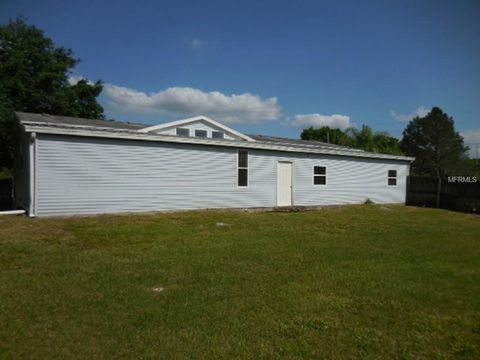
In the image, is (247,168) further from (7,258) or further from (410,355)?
(410,355)

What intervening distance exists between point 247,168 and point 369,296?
1003cm

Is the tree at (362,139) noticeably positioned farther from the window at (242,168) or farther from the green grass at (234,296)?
the green grass at (234,296)

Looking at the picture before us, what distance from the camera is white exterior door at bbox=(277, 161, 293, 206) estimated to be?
15031mm

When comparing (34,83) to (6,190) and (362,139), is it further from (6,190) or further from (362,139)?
(362,139)

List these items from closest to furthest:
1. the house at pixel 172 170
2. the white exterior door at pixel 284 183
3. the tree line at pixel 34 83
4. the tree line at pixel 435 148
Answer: the house at pixel 172 170
the white exterior door at pixel 284 183
the tree line at pixel 34 83
the tree line at pixel 435 148

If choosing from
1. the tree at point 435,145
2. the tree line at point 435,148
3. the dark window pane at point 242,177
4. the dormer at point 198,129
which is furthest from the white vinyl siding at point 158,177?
the tree at point 435,145

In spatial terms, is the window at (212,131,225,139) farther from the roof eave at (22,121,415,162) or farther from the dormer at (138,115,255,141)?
the roof eave at (22,121,415,162)

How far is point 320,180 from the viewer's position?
53.6ft

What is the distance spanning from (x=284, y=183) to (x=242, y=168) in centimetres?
223

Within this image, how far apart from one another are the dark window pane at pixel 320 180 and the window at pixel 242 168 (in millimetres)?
3734

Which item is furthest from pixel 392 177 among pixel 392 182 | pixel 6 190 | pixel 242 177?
pixel 6 190

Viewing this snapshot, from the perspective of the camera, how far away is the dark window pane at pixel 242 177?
552 inches

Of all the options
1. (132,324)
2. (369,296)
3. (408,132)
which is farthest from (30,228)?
(408,132)

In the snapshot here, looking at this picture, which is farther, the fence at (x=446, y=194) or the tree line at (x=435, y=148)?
the tree line at (x=435, y=148)
